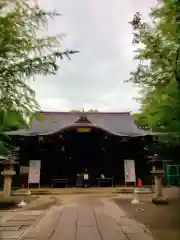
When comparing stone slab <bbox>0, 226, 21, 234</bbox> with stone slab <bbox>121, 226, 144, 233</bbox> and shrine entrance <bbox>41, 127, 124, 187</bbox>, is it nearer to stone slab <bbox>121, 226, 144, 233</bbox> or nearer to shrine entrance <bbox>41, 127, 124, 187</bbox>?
stone slab <bbox>121, 226, 144, 233</bbox>

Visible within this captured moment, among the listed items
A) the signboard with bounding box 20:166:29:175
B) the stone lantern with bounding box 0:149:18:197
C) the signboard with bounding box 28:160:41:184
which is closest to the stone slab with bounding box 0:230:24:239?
the stone lantern with bounding box 0:149:18:197

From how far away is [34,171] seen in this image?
1800cm

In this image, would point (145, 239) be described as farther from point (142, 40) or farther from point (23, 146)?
point (23, 146)

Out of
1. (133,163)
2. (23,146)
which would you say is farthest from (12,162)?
(133,163)

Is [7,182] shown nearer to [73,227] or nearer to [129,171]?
[73,227]

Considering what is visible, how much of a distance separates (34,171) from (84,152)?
3.84 m

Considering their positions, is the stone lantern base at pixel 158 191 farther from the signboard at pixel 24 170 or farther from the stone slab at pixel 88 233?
the signboard at pixel 24 170

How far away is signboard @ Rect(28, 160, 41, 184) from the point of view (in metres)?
17.8

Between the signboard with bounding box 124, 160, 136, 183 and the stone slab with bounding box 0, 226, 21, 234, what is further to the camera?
the signboard with bounding box 124, 160, 136, 183

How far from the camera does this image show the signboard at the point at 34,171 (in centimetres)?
1781

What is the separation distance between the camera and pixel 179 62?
4.21m

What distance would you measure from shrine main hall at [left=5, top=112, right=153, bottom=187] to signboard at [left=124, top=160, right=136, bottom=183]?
206 millimetres

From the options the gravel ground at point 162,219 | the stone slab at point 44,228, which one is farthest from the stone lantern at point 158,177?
the stone slab at point 44,228

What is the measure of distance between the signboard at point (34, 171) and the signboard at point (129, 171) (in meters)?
6.00
